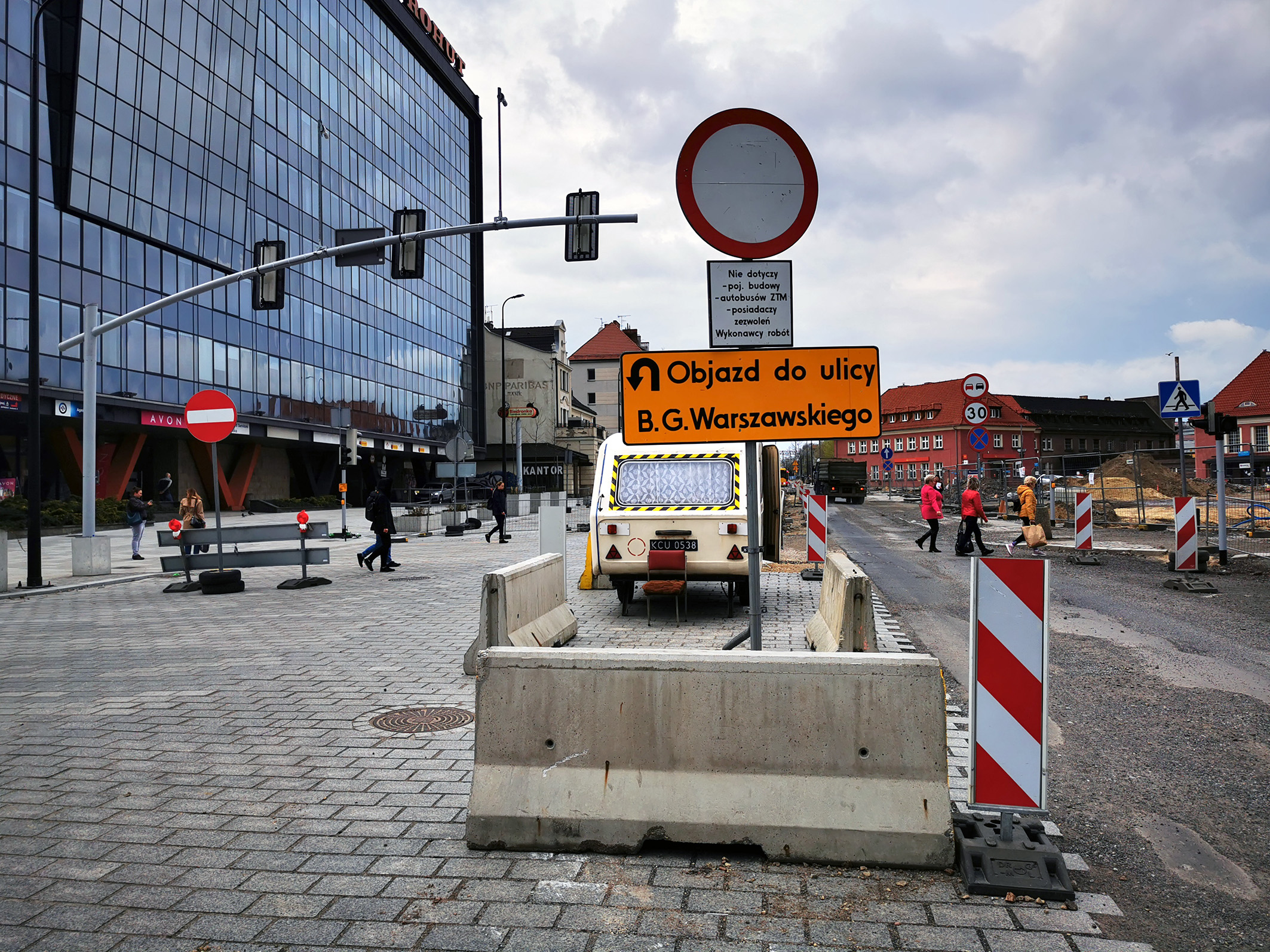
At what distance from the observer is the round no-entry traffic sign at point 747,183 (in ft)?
15.5

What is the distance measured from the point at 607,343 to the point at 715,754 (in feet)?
357

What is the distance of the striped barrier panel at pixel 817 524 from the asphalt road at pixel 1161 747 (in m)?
1.88

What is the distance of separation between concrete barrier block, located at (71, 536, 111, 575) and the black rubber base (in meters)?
4.19

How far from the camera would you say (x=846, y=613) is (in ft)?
21.1

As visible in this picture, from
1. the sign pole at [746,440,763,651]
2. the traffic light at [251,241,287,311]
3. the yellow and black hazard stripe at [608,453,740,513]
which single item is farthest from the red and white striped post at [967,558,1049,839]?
the traffic light at [251,241,287,311]

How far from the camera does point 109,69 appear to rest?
1324 inches

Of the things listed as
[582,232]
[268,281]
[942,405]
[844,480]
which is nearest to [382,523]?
[268,281]

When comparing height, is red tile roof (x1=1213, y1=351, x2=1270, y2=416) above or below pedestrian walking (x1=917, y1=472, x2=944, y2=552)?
above

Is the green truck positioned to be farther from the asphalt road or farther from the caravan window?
the caravan window

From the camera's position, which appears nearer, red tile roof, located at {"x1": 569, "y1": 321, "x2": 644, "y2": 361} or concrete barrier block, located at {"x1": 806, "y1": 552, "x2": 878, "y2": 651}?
concrete barrier block, located at {"x1": 806, "y1": 552, "x2": 878, "y2": 651}

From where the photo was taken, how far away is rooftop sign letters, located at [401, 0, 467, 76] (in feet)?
196

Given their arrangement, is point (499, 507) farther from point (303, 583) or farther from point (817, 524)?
point (817, 524)

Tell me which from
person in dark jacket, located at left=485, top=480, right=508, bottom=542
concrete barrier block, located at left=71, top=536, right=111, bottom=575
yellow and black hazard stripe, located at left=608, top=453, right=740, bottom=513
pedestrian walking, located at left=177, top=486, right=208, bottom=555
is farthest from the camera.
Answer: person in dark jacket, located at left=485, top=480, right=508, bottom=542

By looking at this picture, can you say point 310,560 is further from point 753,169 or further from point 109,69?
point 109,69
